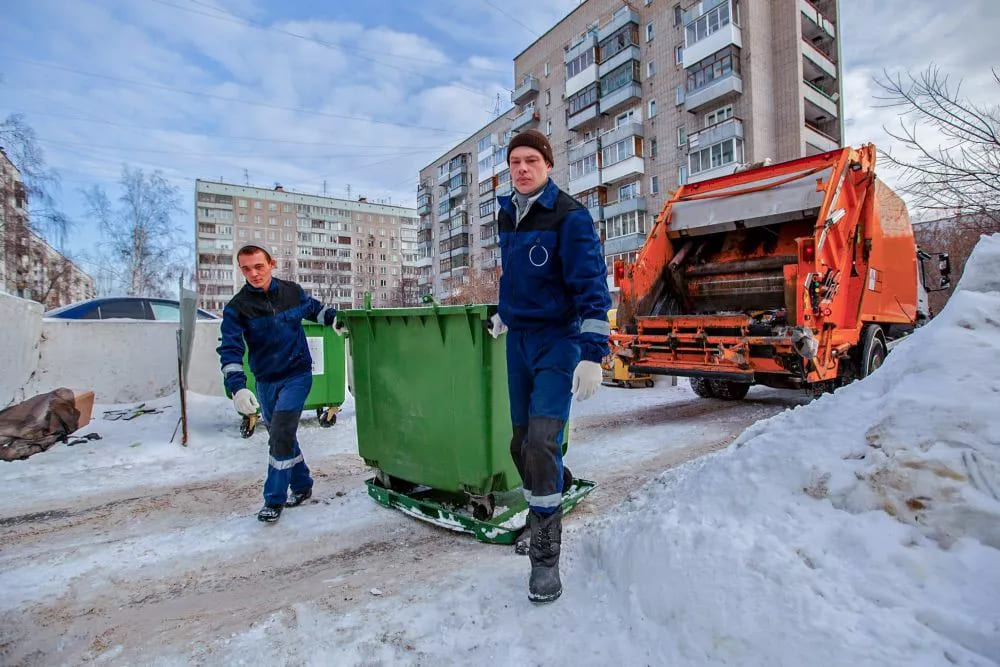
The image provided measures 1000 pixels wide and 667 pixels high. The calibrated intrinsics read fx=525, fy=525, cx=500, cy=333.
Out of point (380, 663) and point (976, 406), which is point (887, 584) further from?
point (380, 663)

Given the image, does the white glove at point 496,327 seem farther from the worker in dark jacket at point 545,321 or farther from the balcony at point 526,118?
the balcony at point 526,118

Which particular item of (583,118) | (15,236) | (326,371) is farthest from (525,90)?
(326,371)

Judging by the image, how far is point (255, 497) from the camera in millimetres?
3617

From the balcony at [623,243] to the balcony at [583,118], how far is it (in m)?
8.26

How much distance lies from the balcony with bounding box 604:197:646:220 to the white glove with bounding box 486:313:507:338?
27.3 m

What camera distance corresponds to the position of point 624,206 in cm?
2867

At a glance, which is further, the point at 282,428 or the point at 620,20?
the point at 620,20

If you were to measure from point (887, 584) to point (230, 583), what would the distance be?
8.22 feet

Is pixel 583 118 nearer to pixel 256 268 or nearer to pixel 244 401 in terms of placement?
pixel 256 268

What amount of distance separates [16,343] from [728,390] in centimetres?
859

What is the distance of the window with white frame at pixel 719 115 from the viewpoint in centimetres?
2495

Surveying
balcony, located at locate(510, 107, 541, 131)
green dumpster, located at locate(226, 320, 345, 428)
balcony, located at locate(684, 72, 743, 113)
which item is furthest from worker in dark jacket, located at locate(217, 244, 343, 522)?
balcony, located at locate(510, 107, 541, 131)

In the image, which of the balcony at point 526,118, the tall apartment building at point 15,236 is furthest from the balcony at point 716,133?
the tall apartment building at point 15,236

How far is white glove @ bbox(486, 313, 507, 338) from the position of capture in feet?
8.35
